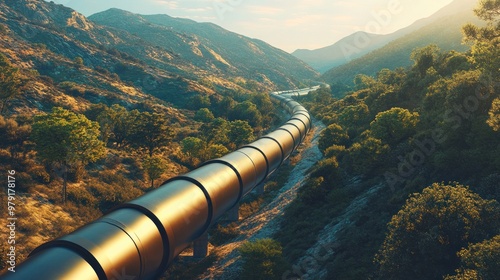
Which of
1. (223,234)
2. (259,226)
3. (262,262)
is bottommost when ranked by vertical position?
(259,226)

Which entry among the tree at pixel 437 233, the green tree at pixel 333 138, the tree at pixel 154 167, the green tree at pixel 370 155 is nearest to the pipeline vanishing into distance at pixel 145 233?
the tree at pixel 437 233

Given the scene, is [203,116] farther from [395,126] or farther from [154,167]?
[395,126]

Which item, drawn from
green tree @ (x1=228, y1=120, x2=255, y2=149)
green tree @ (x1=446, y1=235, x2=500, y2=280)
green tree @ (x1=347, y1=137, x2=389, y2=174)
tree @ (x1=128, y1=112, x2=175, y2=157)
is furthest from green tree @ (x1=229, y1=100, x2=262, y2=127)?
green tree @ (x1=446, y1=235, x2=500, y2=280)

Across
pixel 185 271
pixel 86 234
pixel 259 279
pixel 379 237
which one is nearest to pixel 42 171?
pixel 185 271

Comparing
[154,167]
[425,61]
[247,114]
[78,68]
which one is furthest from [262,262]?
[78,68]

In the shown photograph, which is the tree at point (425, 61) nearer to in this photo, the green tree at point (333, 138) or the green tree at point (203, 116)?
the green tree at point (333, 138)
